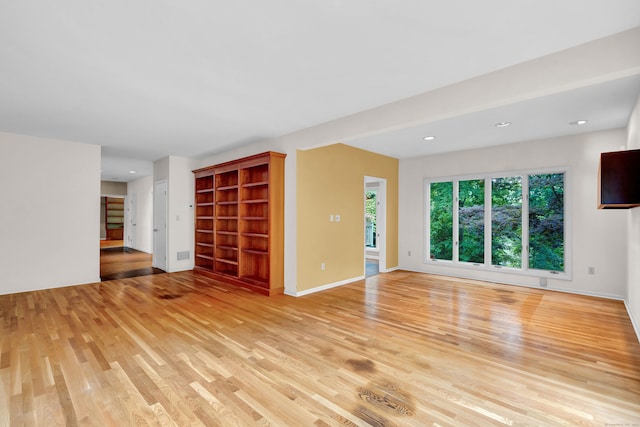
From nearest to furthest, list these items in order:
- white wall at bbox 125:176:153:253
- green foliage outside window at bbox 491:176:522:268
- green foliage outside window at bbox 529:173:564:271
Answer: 1. green foliage outside window at bbox 529:173:564:271
2. green foliage outside window at bbox 491:176:522:268
3. white wall at bbox 125:176:153:253

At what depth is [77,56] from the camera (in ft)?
8.04

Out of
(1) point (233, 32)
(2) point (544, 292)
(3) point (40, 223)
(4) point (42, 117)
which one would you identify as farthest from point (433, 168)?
(3) point (40, 223)

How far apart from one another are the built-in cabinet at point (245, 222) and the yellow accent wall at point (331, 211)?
38 cm

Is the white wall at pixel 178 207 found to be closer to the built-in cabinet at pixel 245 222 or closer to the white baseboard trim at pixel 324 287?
the built-in cabinet at pixel 245 222

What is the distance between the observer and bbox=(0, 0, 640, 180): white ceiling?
75.6 inches

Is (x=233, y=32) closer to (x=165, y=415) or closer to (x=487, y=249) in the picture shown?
(x=165, y=415)

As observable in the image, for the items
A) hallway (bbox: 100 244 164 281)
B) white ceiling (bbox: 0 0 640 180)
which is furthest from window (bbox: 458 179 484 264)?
hallway (bbox: 100 244 164 281)

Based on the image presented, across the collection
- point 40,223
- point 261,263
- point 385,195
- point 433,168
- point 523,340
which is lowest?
point 523,340

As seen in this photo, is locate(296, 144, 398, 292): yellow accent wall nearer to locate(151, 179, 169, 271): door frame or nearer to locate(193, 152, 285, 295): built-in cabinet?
locate(193, 152, 285, 295): built-in cabinet

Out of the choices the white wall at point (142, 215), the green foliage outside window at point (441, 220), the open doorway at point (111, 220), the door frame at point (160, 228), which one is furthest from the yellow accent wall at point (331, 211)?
the open doorway at point (111, 220)

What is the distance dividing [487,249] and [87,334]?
632cm

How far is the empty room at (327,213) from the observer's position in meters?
2.02

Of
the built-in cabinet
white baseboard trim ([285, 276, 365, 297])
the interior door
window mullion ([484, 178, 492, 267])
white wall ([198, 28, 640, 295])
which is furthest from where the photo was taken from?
the interior door

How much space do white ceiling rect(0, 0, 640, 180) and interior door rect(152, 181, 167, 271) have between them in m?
2.70
